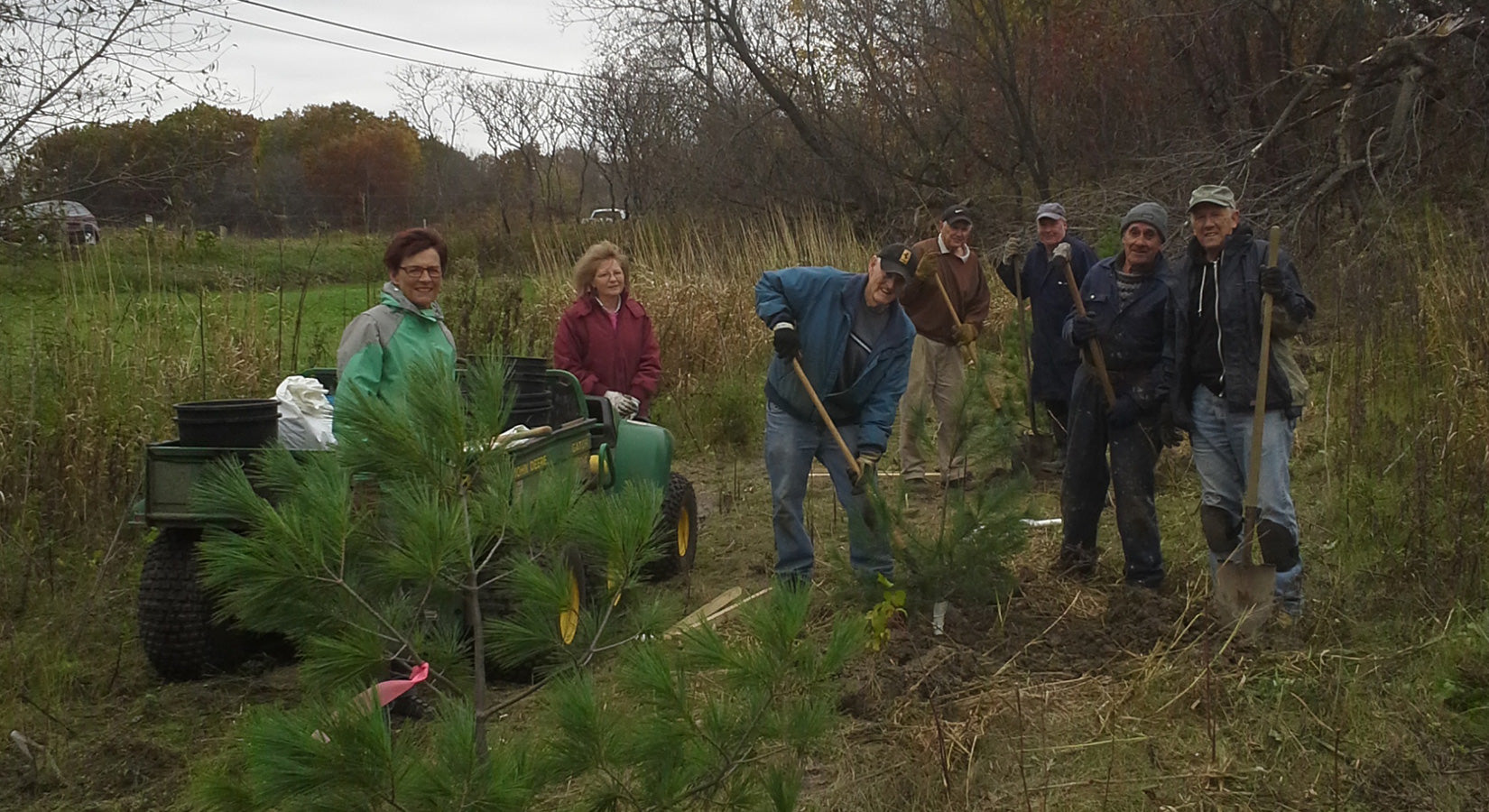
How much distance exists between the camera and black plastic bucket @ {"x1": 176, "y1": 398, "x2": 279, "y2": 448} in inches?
184

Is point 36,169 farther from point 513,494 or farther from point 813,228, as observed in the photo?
point 813,228

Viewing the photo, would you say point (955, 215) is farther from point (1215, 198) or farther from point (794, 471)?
point (1215, 198)

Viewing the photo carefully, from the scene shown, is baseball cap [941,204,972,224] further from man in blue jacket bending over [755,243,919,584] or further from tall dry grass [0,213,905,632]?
man in blue jacket bending over [755,243,919,584]

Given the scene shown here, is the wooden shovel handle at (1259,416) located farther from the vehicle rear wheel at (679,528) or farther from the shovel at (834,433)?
the vehicle rear wheel at (679,528)

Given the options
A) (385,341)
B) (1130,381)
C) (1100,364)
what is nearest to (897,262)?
(1100,364)

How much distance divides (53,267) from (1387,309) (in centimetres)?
726

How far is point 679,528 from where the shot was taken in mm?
6574

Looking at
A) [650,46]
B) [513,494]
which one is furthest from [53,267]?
[650,46]

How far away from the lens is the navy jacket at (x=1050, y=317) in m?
7.68

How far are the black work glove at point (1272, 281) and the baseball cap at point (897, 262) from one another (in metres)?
1.33

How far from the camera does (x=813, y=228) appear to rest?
15.0 meters

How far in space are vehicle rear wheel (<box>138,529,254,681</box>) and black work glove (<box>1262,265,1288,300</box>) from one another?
155 inches

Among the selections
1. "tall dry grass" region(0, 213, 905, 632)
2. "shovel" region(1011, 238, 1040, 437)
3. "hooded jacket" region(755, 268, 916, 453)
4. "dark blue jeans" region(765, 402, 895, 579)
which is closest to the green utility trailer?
"tall dry grass" region(0, 213, 905, 632)

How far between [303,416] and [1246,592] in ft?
11.8
